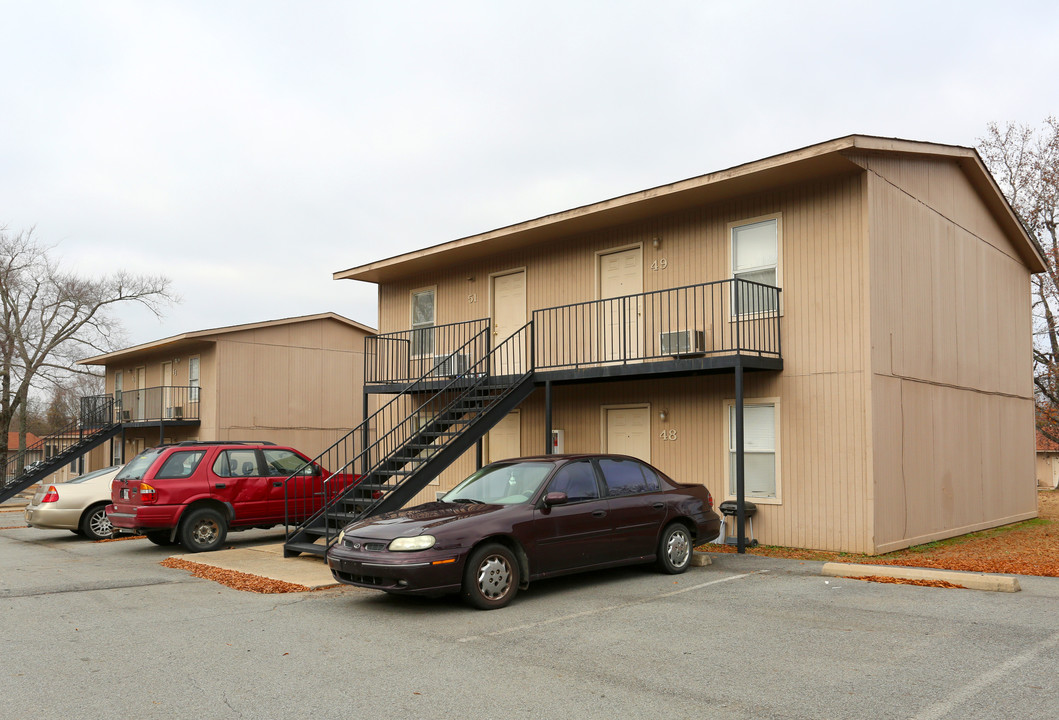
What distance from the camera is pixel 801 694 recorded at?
5.20 m

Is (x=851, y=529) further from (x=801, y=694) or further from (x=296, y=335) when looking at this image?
(x=296, y=335)

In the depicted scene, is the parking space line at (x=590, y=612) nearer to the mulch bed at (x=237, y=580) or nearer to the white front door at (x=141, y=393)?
the mulch bed at (x=237, y=580)

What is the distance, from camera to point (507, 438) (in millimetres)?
17047

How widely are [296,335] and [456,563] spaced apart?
69.4 feet

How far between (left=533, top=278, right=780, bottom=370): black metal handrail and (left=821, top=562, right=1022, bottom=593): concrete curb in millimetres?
3327

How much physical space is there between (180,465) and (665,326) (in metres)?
7.95

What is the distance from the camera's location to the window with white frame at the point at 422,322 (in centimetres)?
1834

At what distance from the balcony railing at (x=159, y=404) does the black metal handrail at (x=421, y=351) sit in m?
10.3

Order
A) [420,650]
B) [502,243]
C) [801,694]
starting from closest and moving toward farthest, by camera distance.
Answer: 1. [801,694]
2. [420,650]
3. [502,243]

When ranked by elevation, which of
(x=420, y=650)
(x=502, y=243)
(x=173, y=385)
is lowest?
(x=420, y=650)

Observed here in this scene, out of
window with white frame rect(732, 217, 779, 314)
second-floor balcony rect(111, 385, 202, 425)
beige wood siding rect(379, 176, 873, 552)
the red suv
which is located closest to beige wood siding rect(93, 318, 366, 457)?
second-floor balcony rect(111, 385, 202, 425)

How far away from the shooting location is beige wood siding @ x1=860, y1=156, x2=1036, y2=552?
12.0 meters

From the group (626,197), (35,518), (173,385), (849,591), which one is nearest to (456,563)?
(849,591)

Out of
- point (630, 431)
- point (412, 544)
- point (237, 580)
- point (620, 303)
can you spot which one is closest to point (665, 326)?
point (620, 303)
